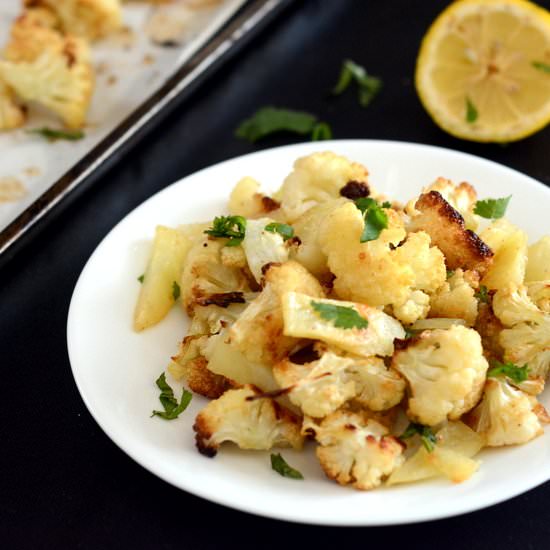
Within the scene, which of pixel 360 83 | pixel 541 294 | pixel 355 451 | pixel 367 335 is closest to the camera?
pixel 355 451

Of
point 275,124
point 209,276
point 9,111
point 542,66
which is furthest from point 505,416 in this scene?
point 9,111

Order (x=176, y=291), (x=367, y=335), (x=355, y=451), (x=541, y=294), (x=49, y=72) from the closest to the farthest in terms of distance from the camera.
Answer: (x=355, y=451)
(x=367, y=335)
(x=541, y=294)
(x=176, y=291)
(x=49, y=72)

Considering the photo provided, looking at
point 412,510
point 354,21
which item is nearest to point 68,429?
point 412,510

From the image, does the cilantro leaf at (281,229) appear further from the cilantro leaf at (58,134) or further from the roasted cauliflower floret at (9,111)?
the roasted cauliflower floret at (9,111)

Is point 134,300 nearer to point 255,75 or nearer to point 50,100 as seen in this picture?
point 50,100

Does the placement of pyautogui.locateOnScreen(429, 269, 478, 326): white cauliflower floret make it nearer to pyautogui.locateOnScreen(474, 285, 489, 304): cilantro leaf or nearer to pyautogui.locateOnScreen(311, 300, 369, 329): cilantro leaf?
pyautogui.locateOnScreen(474, 285, 489, 304): cilantro leaf

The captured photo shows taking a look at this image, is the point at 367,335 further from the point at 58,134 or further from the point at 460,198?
the point at 58,134

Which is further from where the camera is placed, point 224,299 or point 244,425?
point 224,299
